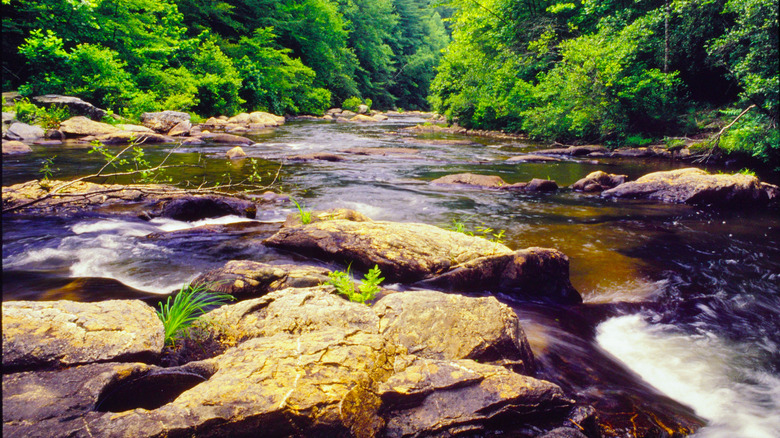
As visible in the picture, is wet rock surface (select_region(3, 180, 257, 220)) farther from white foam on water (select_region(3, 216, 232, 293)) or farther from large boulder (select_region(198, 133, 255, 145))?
large boulder (select_region(198, 133, 255, 145))

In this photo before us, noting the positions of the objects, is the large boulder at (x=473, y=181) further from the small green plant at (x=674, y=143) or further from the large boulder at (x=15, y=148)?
the large boulder at (x=15, y=148)

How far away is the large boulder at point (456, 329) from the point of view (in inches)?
120

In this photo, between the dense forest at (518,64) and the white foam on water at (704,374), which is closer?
the white foam on water at (704,374)

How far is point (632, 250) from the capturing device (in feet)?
20.5

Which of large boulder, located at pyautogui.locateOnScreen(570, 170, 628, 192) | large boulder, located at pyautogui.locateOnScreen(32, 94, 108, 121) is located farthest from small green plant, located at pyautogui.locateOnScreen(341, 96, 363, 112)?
large boulder, located at pyautogui.locateOnScreen(570, 170, 628, 192)

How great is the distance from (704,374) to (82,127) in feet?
58.5

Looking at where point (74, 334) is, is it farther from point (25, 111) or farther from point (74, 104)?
point (74, 104)

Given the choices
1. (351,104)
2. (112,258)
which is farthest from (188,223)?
(351,104)

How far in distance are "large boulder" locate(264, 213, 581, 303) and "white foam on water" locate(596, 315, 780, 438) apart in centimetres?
74

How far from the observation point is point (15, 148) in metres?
11.8

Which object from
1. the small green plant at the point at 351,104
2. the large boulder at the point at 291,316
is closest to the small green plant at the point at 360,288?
the large boulder at the point at 291,316

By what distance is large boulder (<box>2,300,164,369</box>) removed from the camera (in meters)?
2.41

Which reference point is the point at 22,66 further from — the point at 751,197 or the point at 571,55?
the point at 751,197

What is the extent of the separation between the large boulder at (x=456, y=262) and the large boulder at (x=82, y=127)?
44.8ft
